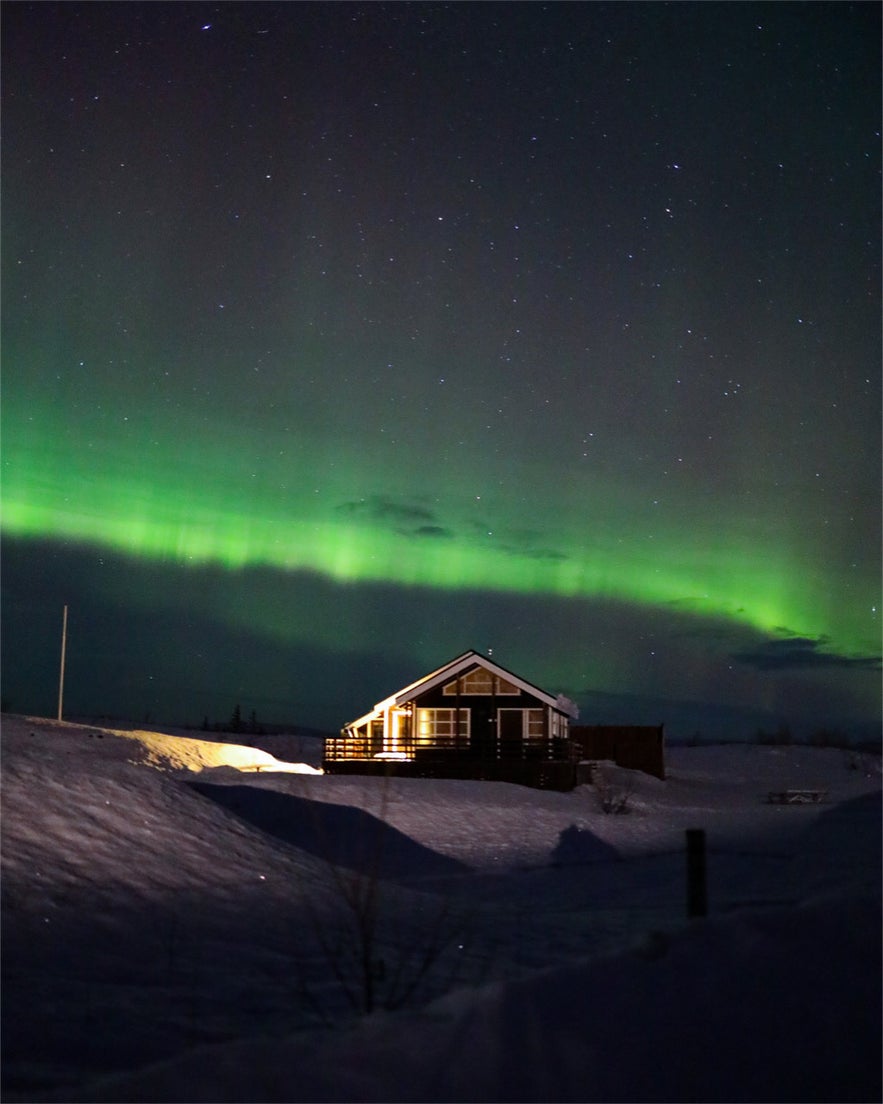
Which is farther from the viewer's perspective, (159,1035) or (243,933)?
(243,933)

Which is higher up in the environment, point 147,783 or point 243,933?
point 147,783

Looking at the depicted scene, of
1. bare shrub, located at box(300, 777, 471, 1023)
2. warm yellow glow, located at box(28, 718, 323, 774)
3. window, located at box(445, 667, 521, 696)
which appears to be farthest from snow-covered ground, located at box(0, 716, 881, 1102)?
window, located at box(445, 667, 521, 696)

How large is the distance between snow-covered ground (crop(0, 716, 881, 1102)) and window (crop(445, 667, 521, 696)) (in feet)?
61.2

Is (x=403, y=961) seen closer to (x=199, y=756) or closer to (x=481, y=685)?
(x=199, y=756)

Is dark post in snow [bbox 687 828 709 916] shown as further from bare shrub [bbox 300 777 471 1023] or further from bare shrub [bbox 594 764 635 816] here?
bare shrub [bbox 594 764 635 816]

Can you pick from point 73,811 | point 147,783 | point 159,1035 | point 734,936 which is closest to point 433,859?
point 147,783

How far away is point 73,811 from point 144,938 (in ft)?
15.3

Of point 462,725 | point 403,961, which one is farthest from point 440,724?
point 403,961

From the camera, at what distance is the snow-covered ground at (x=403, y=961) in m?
6.70

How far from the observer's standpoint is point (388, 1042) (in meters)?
7.03

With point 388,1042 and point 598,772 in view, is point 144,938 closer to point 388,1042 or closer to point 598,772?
point 388,1042

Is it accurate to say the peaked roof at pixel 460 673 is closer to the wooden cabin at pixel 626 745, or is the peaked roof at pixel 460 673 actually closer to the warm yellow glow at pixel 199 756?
the warm yellow glow at pixel 199 756

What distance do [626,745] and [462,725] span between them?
13742 millimetres

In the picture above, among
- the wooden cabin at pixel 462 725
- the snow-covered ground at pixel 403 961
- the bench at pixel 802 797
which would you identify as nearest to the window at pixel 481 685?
the wooden cabin at pixel 462 725
